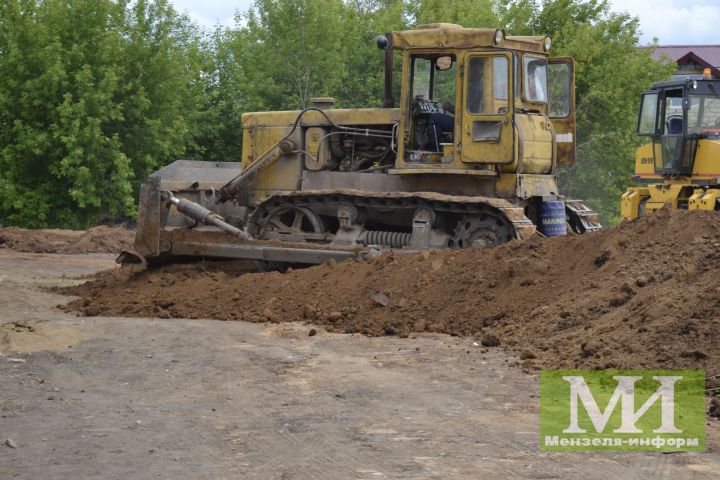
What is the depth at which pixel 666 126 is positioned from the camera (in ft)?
78.0

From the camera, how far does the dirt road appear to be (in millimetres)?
6387

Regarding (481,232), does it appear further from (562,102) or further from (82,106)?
(82,106)

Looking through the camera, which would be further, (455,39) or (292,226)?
(292,226)

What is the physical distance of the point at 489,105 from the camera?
14.4 m

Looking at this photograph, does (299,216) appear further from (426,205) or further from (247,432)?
(247,432)

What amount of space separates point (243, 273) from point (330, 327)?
3206 millimetres

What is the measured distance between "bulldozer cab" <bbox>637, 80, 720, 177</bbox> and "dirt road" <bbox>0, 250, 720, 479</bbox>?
13.6 metres

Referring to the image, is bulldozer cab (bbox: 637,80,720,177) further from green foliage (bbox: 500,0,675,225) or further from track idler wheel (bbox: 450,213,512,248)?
track idler wheel (bbox: 450,213,512,248)

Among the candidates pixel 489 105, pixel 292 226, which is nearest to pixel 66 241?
pixel 292 226

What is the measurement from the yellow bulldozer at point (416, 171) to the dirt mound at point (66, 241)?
7.50 meters

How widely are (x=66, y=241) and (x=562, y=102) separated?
12.5 m

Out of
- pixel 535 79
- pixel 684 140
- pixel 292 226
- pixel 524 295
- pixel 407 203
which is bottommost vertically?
pixel 524 295

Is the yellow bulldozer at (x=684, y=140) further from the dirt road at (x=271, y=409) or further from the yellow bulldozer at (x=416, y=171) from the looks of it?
the dirt road at (x=271, y=409)

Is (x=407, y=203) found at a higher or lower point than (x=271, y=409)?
higher
